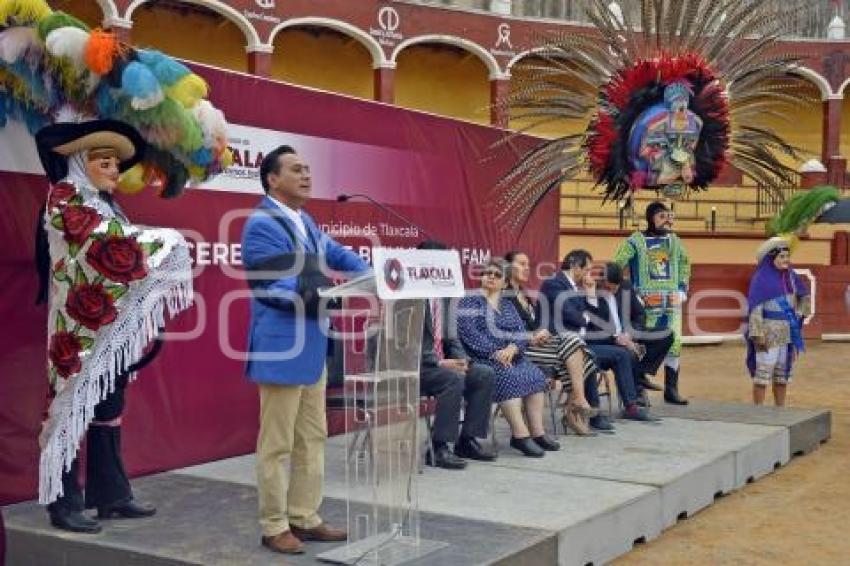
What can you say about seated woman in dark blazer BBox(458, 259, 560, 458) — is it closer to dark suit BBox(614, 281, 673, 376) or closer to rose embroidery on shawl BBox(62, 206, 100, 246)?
dark suit BBox(614, 281, 673, 376)

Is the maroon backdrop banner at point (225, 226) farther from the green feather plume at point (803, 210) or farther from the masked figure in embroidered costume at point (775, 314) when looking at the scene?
the green feather plume at point (803, 210)

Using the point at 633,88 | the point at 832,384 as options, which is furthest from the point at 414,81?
the point at 633,88

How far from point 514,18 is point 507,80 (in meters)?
1.27

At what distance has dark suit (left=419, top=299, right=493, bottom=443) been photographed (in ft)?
18.6

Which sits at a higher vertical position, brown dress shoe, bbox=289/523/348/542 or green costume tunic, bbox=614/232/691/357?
green costume tunic, bbox=614/232/691/357

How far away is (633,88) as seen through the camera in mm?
7629

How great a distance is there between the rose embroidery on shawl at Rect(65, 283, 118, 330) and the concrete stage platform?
32.5 inches

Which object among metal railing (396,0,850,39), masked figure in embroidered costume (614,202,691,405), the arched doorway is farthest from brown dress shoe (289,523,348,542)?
the arched doorway

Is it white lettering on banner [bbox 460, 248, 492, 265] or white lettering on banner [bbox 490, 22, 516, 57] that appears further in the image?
white lettering on banner [bbox 490, 22, 516, 57]

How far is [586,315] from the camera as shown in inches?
279

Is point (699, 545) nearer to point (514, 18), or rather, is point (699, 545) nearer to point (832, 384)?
point (832, 384)

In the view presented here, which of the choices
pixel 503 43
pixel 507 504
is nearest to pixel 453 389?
pixel 507 504

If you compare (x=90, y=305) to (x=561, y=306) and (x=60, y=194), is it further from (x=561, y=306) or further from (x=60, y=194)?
(x=561, y=306)

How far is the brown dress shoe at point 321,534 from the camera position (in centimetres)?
402
